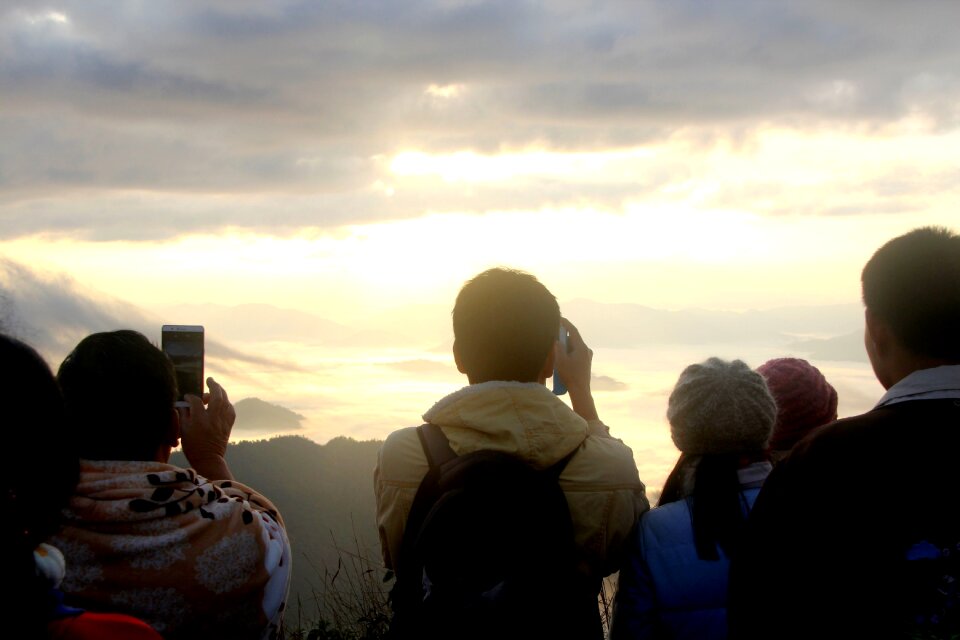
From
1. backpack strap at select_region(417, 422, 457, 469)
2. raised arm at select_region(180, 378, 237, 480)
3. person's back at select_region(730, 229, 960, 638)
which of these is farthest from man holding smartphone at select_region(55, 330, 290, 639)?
person's back at select_region(730, 229, 960, 638)

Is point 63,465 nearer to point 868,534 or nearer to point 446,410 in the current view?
point 446,410

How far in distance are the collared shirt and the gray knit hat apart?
2.16ft

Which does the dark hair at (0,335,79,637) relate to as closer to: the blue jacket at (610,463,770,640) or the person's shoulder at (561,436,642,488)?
the person's shoulder at (561,436,642,488)

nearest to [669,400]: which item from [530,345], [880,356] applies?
[530,345]

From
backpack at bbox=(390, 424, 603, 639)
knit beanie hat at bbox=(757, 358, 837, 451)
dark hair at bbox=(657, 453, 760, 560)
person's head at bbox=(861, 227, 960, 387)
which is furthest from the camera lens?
knit beanie hat at bbox=(757, 358, 837, 451)

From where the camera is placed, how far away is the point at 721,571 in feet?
11.0

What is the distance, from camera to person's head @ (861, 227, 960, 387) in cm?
284

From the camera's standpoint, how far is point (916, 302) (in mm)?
2869

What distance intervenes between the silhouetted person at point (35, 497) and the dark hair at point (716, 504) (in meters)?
2.04

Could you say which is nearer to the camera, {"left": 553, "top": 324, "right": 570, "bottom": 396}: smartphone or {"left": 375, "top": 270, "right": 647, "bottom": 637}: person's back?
{"left": 375, "top": 270, "right": 647, "bottom": 637}: person's back

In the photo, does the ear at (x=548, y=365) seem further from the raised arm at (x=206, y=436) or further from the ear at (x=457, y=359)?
the raised arm at (x=206, y=436)

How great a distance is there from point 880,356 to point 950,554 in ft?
2.14

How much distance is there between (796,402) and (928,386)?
114cm

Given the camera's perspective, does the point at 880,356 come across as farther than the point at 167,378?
No
